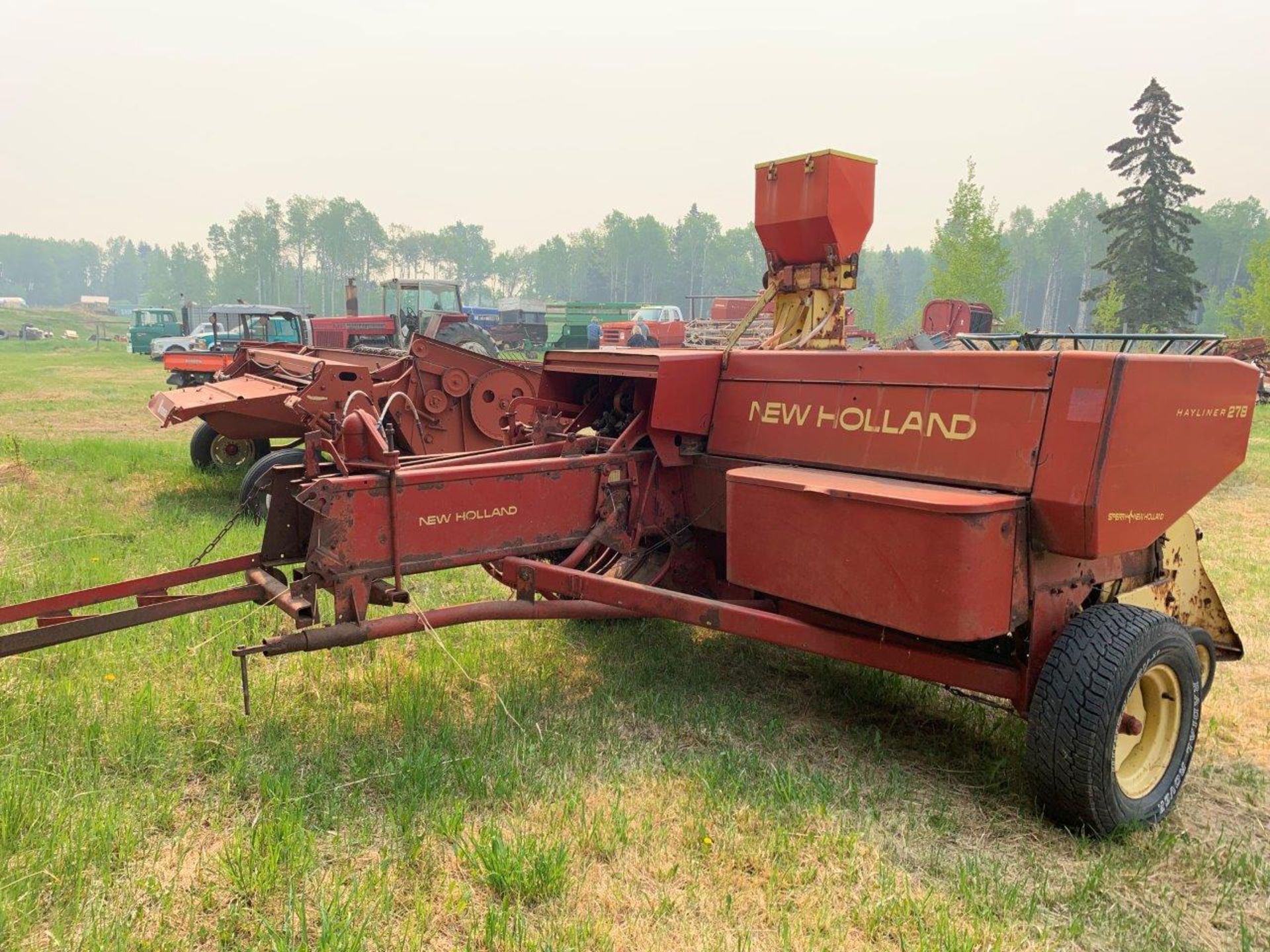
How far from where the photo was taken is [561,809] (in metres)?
3.20

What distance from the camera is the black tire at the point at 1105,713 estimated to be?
3117mm

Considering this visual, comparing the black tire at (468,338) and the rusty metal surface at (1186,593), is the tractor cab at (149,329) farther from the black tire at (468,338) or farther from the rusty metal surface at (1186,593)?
the rusty metal surface at (1186,593)

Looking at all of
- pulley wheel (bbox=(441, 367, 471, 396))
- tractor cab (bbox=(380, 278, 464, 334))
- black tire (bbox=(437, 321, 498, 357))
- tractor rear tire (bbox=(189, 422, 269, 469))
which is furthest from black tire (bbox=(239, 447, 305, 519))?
tractor cab (bbox=(380, 278, 464, 334))

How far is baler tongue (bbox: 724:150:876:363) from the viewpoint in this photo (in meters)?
5.39

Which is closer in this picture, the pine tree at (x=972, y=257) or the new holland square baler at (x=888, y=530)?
the new holland square baler at (x=888, y=530)

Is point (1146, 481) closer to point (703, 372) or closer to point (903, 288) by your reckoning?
point (703, 372)

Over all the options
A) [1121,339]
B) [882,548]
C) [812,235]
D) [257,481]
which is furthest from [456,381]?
[1121,339]

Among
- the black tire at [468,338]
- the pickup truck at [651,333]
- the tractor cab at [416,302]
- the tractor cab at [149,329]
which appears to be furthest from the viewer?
the tractor cab at [149,329]

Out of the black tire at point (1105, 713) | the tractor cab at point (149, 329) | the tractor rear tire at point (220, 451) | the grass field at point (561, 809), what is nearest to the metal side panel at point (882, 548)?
the black tire at point (1105, 713)

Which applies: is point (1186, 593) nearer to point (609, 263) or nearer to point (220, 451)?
point (220, 451)

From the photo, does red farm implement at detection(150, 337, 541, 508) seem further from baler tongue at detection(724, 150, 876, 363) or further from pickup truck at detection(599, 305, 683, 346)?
pickup truck at detection(599, 305, 683, 346)

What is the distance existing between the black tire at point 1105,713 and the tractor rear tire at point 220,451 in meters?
8.85

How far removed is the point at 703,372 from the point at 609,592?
122 centimetres

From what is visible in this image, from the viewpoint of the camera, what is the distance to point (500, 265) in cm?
12356
